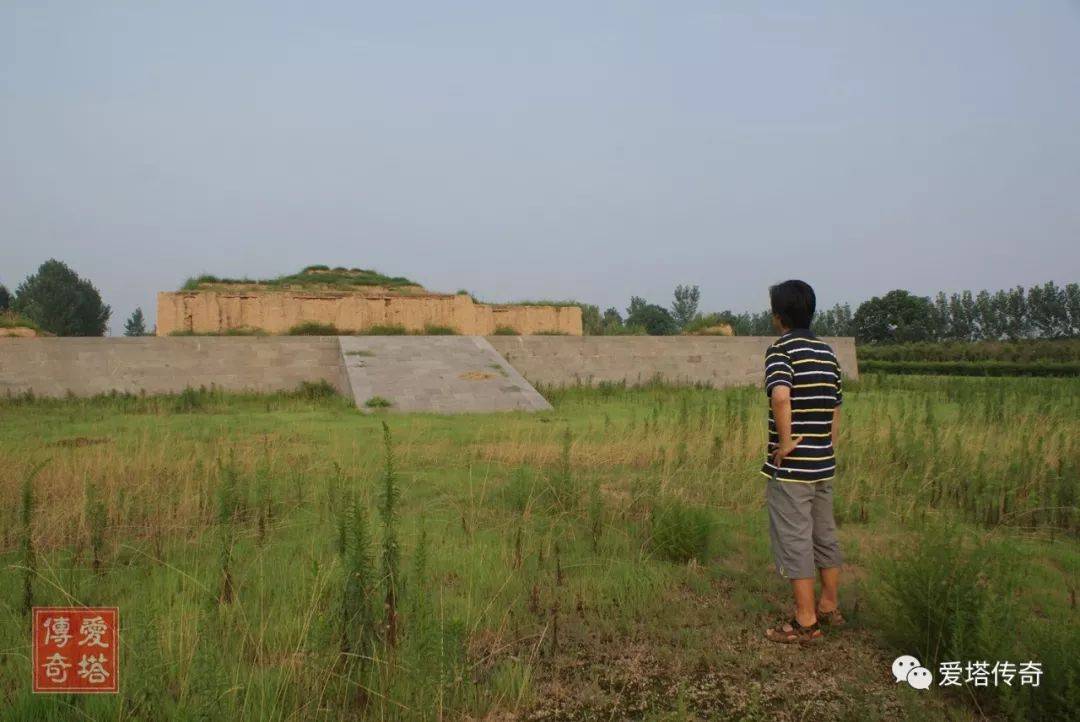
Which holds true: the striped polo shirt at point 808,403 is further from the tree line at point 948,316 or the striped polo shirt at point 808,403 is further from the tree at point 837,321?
the tree at point 837,321

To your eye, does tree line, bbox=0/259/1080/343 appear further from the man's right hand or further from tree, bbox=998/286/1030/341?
the man's right hand

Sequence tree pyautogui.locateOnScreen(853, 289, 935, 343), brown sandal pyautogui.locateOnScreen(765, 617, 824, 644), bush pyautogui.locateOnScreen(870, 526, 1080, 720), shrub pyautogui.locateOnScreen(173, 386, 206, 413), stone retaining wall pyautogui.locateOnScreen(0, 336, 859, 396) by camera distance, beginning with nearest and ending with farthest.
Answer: bush pyautogui.locateOnScreen(870, 526, 1080, 720)
brown sandal pyautogui.locateOnScreen(765, 617, 824, 644)
shrub pyautogui.locateOnScreen(173, 386, 206, 413)
stone retaining wall pyautogui.locateOnScreen(0, 336, 859, 396)
tree pyautogui.locateOnScreen(853, 289, 935, 343)

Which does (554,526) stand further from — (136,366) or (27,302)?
(27,302)

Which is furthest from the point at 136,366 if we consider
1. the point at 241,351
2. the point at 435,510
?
the point at 435,510

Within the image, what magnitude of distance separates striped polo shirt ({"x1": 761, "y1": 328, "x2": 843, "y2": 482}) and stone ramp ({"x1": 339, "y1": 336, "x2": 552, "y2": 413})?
31.1 ft

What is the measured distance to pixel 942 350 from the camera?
35.7 metres

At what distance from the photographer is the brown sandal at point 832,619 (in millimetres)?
3344

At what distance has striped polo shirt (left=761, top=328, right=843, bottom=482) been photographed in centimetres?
325

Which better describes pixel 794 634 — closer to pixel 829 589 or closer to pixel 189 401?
pixel 829 589

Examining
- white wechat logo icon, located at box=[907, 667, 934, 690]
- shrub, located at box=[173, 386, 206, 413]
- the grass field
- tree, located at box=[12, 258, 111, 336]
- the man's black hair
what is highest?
tree, located at box=[12, 258, 111, 336]

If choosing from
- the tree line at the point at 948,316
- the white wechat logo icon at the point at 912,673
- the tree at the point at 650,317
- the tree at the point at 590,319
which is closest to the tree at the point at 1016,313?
the tree line at the point at 948,316

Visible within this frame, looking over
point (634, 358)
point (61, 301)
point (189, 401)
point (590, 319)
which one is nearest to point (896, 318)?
point (590, 319)

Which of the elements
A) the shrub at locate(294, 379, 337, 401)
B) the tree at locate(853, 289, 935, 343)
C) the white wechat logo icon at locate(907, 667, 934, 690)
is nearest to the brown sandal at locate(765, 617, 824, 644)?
the white wechat logo icon at locate(907, 667, 934, 690)

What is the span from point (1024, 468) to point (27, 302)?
67389mm
